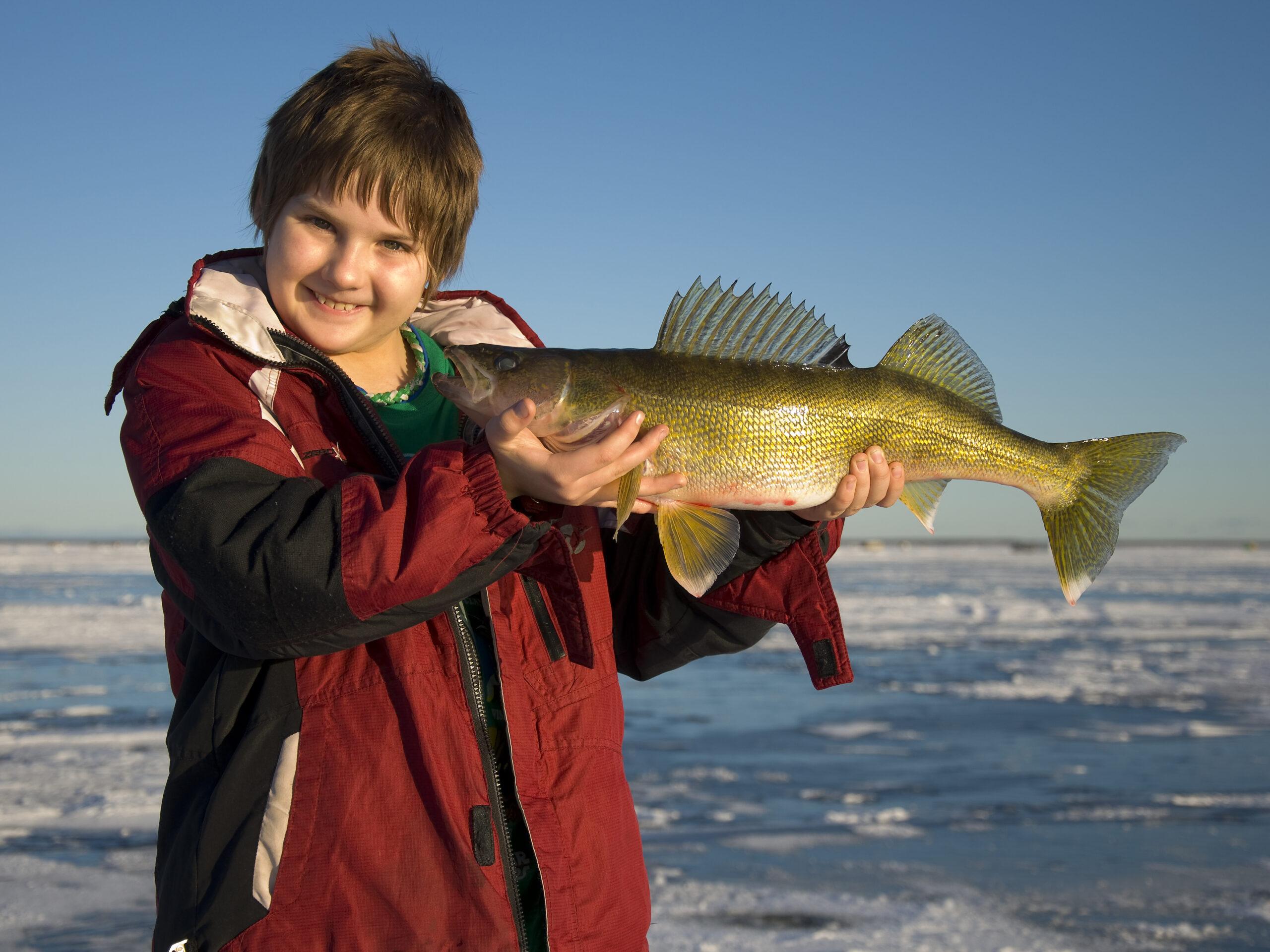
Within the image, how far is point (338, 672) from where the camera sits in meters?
2.06

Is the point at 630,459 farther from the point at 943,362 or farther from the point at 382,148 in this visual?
the point at 943,362

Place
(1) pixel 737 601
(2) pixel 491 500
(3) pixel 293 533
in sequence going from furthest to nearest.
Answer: (1) pixel 737 601
(2) pixel 491 500
(3) pixel 293 533

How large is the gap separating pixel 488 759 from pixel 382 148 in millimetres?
1495

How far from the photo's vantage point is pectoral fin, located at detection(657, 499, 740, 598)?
2.66 meters

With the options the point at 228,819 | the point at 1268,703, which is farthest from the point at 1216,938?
the point at 1268,703

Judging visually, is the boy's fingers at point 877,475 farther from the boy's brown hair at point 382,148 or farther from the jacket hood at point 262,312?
the boy's brown hair at point 382,148

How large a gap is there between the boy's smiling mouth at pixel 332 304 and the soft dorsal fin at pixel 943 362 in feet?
5.59

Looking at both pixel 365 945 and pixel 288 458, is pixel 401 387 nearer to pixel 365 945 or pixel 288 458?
pixel 288 458

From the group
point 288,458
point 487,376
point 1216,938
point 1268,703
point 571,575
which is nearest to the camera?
point 288,458

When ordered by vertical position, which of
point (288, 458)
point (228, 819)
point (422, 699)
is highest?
point (288, 458)

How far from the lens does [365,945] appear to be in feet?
6.32

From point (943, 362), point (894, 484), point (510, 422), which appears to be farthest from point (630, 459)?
point (943, 362)

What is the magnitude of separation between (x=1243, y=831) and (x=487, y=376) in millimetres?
5176

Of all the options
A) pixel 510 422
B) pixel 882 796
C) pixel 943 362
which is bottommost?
pixel 882 796
